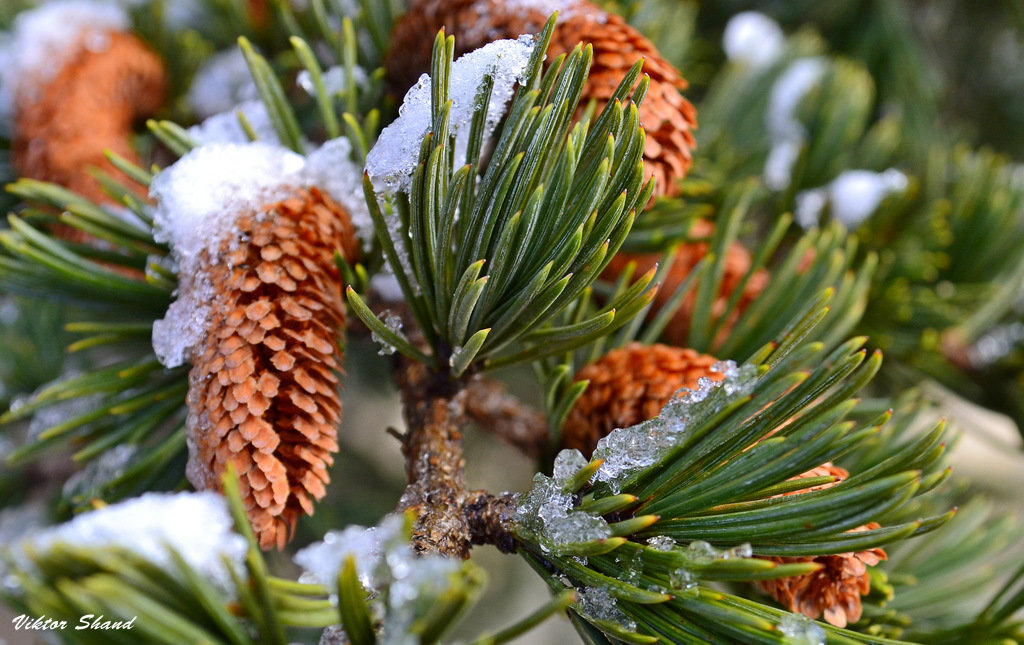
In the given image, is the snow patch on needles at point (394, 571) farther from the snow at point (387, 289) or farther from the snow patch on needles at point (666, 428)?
the snow at point (387, 289)

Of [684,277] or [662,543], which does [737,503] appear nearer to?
[662,543]

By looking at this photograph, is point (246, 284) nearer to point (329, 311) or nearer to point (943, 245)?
point (329, 311)

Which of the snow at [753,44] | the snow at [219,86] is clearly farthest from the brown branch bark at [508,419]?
the snow at [753,44]

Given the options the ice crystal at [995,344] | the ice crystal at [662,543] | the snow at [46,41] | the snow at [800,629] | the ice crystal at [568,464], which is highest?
the snow at [46,41]

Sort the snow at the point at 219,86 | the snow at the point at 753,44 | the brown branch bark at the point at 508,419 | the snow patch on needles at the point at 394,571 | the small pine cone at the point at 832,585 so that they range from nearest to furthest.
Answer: the snow patch on needles at the point at 394,571 → the small pine cone at the point at 832,585 → the brown branch bark at the point at 508,419 → the snow at the point at 219,86 → the snow at the point at 753,44

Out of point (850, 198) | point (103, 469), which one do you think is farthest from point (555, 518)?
point (850, 198)

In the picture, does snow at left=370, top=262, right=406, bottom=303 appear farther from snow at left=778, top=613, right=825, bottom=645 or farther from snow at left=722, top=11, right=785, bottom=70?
snow at left=722, top=11, right=785, bottom=70
